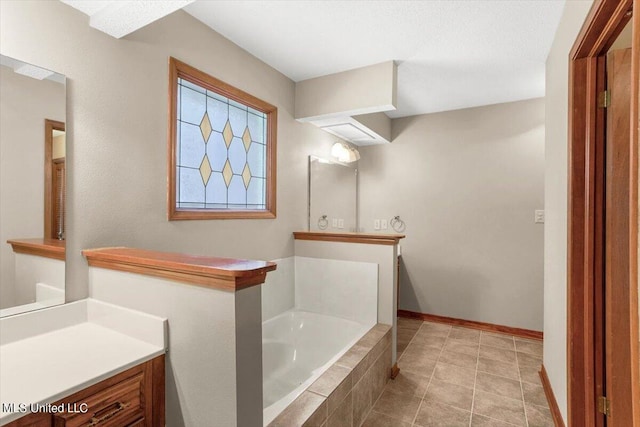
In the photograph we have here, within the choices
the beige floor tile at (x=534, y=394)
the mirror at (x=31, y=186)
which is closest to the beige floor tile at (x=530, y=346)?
the beige floor tile at (x=534, y=394)

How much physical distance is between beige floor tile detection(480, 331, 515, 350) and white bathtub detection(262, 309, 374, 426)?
1.52 metres

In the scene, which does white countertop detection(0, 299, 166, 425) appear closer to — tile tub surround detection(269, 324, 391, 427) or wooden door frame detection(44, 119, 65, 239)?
wooden door frame detection(44, 119, 65, 239)

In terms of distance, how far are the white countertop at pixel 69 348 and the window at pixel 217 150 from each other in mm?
657

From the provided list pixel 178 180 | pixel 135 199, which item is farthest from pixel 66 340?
pixel 178 180

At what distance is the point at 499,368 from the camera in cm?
258

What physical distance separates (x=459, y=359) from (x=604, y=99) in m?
2.22

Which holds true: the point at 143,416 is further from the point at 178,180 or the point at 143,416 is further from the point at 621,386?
the point at 621,386

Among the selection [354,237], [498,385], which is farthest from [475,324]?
[354,237]

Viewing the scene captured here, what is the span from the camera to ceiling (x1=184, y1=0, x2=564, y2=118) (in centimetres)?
183

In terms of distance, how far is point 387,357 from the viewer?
234cm

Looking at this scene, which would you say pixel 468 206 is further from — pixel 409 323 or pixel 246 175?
pixel 246 175

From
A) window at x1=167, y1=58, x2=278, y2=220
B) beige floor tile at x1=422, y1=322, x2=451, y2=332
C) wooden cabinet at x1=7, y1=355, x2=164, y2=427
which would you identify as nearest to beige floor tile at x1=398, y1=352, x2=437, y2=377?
beige floor tile at x1=422, y1=322, x2=451, y2=332

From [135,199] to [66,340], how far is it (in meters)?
0.71

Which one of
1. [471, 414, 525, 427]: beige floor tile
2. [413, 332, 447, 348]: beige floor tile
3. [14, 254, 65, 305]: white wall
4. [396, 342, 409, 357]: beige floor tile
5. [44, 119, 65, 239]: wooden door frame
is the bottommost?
[471, 414, 525, 427]: beige floor tile
